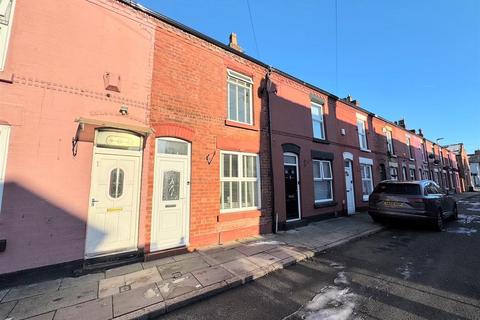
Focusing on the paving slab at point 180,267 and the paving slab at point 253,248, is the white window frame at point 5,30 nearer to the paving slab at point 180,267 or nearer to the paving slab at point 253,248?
the paving slab at point 180,267

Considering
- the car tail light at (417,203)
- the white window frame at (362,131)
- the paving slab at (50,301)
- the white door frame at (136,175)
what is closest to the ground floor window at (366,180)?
the white window frame at (362,131)

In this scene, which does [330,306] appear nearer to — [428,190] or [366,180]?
[428,190]

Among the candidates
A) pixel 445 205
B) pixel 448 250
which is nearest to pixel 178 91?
pixel 448 250

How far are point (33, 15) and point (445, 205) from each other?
14189 millimetres

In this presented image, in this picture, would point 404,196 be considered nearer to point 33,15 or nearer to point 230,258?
point 230,258

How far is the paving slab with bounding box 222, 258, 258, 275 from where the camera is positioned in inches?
192

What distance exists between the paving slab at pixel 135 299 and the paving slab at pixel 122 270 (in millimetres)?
969

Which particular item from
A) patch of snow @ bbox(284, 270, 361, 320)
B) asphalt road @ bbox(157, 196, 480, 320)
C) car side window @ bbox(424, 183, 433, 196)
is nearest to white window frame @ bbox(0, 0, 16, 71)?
asphalt road @ bbox(157, 196, 480, 320)

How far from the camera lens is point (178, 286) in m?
4.26

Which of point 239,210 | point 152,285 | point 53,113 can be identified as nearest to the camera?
point 152,285

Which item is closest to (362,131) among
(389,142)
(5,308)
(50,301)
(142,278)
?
(389,142)

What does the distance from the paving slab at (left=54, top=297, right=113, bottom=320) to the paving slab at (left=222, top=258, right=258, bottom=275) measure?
2.24 meters

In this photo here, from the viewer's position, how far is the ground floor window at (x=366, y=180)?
547 inches

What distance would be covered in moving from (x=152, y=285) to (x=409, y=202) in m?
8.63
